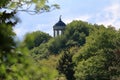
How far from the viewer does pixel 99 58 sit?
77562 millimetres

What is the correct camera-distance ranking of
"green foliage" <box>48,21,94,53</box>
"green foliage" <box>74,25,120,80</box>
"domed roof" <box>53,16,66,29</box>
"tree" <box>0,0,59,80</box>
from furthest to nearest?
"domed roof" <box>53,16,66,29</box> < "green foliage" <box>48,21,94,53</box> < "green foliage" <box>74,25,120,80</box> < "tree" <box>0,0,59,80</box>

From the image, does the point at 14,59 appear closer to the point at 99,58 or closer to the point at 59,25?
the point at 99,58

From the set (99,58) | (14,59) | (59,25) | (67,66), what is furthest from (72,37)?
(14,59)

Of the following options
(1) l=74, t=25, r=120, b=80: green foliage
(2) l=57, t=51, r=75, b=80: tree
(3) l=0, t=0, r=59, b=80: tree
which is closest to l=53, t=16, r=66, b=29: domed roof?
(2) l=57, t=51, r=75, b=80: tree

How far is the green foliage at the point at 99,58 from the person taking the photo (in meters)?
74.4

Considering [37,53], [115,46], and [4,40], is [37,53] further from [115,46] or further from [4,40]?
[4,40]

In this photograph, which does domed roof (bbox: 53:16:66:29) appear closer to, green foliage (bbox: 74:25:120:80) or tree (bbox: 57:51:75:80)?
tree (bbox: 57:51:75:80)

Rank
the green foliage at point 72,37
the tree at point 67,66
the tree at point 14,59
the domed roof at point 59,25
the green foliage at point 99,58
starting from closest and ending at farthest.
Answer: the tree at point 14,59 < the green foliage at point 99,58 < the tree at point 67,66 < the green foliage at point 72,37 < the domed roof at point 59,25

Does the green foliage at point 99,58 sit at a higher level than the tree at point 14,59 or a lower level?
lower

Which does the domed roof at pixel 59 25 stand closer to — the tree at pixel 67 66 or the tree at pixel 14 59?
the tree at pixel 67 66

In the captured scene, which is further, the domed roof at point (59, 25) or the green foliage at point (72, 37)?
the domed roof at point (59, 25)

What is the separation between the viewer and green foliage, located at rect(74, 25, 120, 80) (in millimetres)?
74375

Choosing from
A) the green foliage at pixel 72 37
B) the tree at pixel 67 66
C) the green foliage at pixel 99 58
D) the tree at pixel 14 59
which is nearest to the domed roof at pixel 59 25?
the green foliage at pixel 72 37

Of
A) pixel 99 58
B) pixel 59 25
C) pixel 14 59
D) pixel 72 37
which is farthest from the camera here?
pixel 59 25
